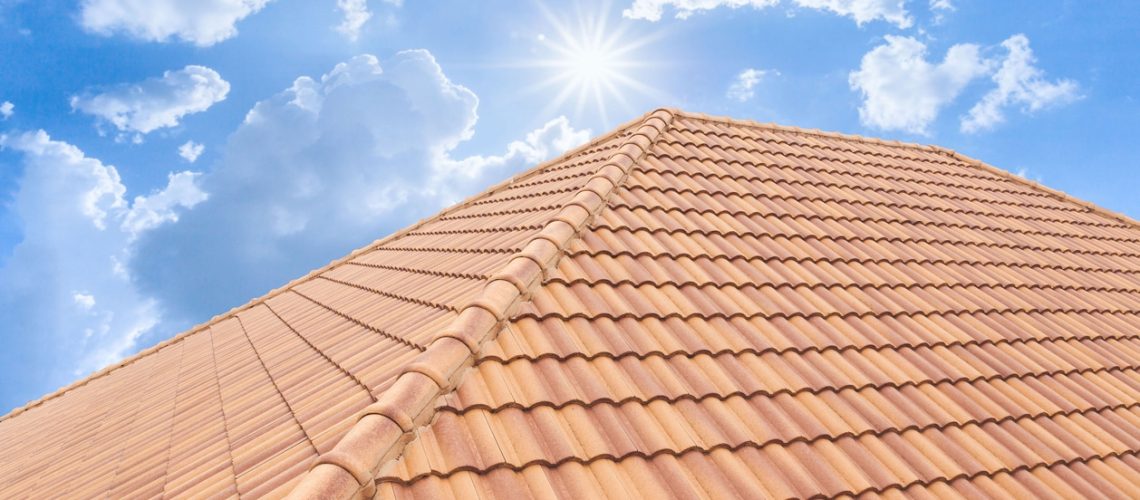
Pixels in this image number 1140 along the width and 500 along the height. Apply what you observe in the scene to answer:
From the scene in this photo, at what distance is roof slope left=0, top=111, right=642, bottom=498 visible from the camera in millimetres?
3510

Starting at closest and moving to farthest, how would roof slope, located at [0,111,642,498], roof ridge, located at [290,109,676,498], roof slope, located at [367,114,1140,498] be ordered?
roof ridge, located at [290,109,676,498], roof slope, located at [367,114,1140,498], roof slope, located at [0,111,642,498]

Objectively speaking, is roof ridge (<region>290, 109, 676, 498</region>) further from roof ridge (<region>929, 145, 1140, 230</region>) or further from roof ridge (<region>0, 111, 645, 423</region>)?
roof ridge (<region>929, 145, 1140, 230</region>)

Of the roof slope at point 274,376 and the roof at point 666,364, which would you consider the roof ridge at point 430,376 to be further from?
the roof slope at point 274,376

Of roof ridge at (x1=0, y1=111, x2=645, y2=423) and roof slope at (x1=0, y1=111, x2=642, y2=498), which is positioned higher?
roof ridge at (x1=0, y1=111, x2=645, y2=423)

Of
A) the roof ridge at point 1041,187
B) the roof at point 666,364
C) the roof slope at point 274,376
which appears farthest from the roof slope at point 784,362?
the roof ridge at point 1041,187

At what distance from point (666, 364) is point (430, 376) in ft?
4.31

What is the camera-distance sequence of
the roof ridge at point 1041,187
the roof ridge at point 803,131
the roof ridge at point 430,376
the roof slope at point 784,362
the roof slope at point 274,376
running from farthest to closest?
the roof ridge at point 1041,187 → the roof ridge at point 803,131 → the roof slope at point 274,376 → the roof slope at point 784,362 → the roof ridge at point 430,376

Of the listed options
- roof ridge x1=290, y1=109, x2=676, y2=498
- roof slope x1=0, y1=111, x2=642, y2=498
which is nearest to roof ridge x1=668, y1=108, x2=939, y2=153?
roof slope x1=0, y1=111, x2=642, y2=498

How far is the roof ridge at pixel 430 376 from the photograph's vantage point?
244 cm

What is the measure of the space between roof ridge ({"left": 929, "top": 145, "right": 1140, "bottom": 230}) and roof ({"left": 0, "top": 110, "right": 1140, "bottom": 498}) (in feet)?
8.15

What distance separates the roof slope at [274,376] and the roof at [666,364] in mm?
34

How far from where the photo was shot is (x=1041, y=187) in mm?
10023

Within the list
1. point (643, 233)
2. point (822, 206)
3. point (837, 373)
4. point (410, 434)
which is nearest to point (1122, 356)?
point (822, 206)

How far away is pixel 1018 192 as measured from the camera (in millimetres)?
9344
